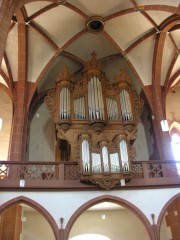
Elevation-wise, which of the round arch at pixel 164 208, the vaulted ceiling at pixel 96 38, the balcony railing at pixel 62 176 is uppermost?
the vaulted ceiling at pixel 96 38

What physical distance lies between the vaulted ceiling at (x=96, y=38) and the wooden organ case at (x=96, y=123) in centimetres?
161

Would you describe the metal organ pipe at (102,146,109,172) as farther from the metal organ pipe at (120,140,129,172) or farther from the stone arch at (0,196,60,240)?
the stone arch at (0,196,60,240)

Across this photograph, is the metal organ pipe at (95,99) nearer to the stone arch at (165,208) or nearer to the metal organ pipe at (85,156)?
the metal organ pipe at (85,156)

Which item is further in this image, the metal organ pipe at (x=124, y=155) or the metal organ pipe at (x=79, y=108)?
the metal organ pipe at (x=79, y=108)

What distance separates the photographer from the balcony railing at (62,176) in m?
11.1

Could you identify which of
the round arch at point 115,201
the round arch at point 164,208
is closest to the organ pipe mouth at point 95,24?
the round arch at point 115,201

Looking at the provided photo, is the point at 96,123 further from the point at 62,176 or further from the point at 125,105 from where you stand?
the point at 62,176

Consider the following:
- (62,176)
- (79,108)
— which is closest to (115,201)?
(62,176)

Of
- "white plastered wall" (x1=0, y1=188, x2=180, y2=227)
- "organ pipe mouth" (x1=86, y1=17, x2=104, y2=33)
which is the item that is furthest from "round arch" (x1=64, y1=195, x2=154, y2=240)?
"organ pipe mouth" (x1=86, y1=17, x2=104, y2=33)

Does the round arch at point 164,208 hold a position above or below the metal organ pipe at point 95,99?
below

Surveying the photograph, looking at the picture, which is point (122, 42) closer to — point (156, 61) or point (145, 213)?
point (156, 61)

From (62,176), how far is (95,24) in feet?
25.2

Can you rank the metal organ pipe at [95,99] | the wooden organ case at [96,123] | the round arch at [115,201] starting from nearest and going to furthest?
the round arch at [115,201]
the wooden organ case at [96,123]
the metal organ pipe at [95,99]

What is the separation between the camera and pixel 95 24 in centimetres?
1442
